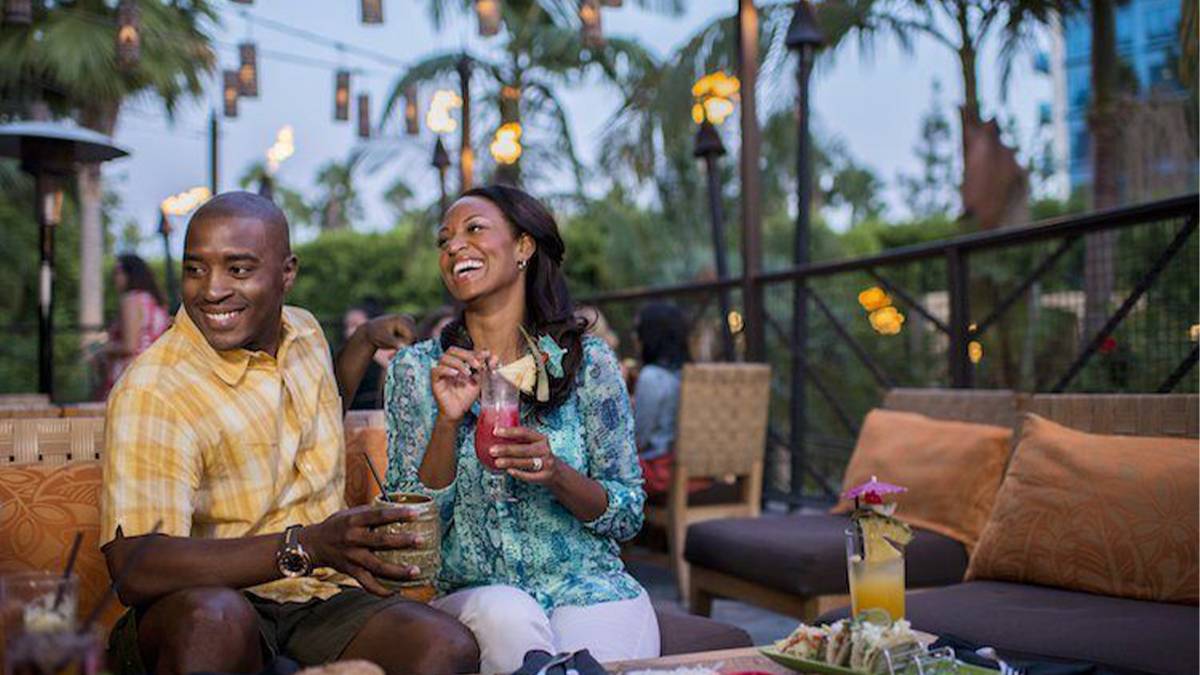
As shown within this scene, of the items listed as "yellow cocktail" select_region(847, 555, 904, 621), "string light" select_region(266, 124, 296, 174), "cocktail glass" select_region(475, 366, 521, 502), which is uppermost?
"string light" select_region(266, 124, 296, 174)

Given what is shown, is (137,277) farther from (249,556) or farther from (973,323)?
(249,556)

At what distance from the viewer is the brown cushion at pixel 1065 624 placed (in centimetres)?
236

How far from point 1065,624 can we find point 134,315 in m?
5.73

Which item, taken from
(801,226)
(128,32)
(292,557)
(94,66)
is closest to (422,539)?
(292,557)

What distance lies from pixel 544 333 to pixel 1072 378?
10.2ft

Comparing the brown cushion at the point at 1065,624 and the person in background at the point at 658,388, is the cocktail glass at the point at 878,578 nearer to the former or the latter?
the brown cushion at the point at 1065,624

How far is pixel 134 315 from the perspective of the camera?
270 inches

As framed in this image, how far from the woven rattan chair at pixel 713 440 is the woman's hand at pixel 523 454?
3204 millimetres

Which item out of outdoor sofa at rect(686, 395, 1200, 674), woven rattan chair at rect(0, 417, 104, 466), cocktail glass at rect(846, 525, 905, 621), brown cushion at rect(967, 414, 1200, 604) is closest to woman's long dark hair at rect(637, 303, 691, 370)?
outdoor sofa at rect(686, 395, 1200, 674)

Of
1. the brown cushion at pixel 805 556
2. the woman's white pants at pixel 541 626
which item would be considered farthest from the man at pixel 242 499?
the brown cushion at pixel 805 556

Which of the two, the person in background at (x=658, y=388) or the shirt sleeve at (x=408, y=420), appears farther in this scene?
the person in background at (x=658, y=388)

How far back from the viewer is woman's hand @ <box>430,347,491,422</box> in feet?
7.20

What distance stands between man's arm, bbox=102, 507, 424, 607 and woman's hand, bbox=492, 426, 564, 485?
30cm

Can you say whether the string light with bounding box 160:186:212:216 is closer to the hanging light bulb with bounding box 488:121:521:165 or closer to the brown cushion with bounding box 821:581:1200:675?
the hanging light bulb with bounding box 488:121:521:165
